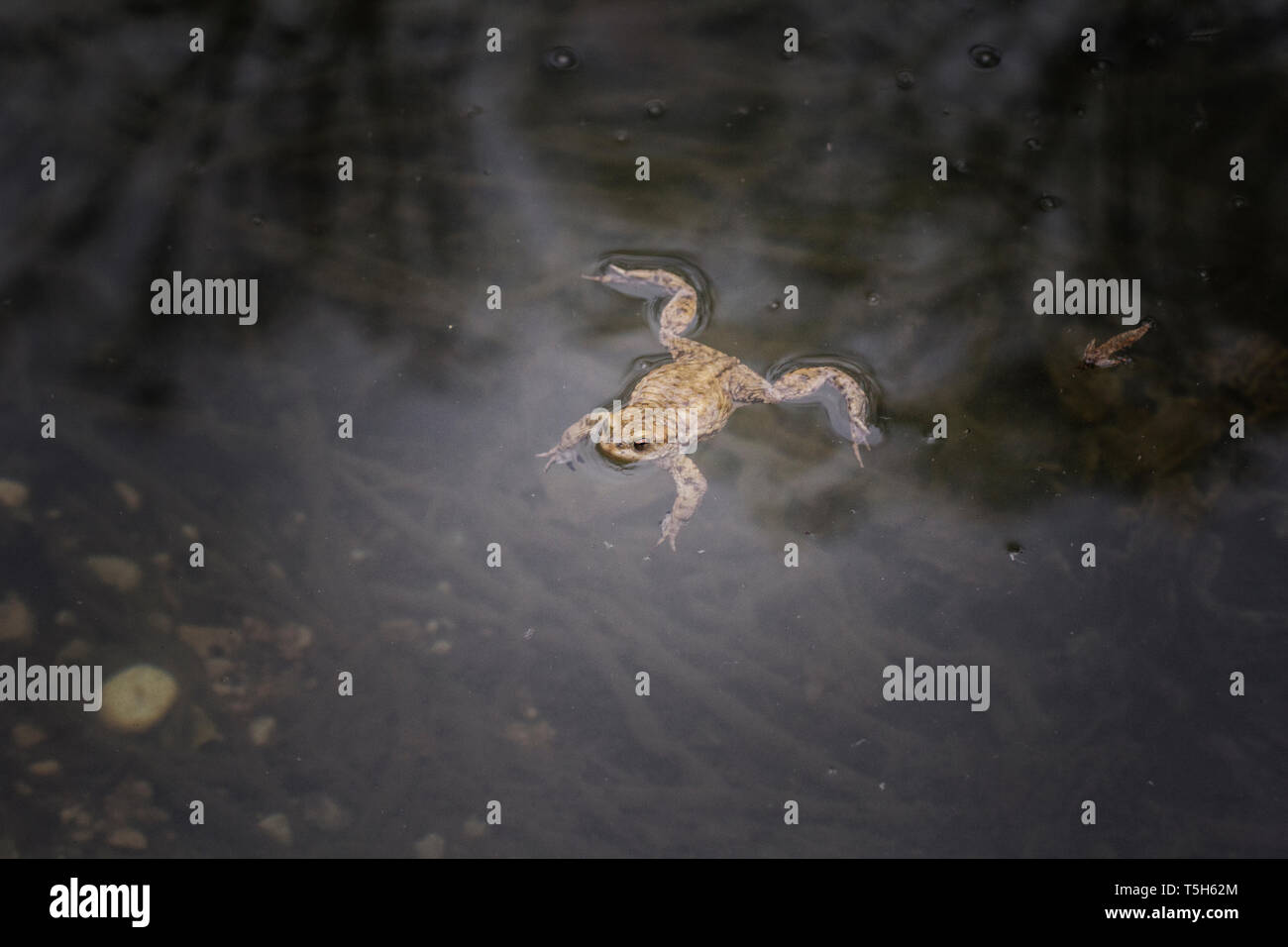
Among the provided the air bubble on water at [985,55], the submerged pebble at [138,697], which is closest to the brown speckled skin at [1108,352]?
the air bubble on water at [985,55]

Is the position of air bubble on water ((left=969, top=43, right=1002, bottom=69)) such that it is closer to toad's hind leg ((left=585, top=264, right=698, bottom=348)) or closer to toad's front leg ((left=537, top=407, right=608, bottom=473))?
toad's hind leg ((left=585, top=264, right=698, bottom=348))

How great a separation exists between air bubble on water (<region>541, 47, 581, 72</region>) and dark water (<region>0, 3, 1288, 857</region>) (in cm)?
5

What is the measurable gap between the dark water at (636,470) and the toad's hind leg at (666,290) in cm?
15

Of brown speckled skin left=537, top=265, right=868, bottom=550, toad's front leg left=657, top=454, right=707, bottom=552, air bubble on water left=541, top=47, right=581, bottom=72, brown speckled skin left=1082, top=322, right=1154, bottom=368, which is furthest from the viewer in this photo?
air bubble on water left=541, top=47, right=581, bottom=72

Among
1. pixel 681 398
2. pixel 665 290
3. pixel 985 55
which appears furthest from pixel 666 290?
pixel 985 55

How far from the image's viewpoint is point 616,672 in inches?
165

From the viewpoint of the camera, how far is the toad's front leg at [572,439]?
411cm

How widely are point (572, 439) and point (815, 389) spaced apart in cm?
132

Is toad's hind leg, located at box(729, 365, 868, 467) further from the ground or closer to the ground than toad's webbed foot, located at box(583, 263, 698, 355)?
closer to the ground

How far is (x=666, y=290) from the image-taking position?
14.2 feet

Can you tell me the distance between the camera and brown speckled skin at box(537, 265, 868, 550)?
3854 millimetres

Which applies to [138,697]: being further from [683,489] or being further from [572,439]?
[683,489]

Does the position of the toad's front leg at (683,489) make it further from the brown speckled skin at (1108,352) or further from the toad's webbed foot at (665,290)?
the brown speckled skin at (1108,352)

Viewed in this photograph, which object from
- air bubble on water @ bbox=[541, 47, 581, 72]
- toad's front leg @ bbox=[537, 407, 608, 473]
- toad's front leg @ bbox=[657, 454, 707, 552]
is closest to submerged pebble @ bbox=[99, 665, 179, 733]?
toad's front leg @ bbox=[537, 407, 608, 473]
